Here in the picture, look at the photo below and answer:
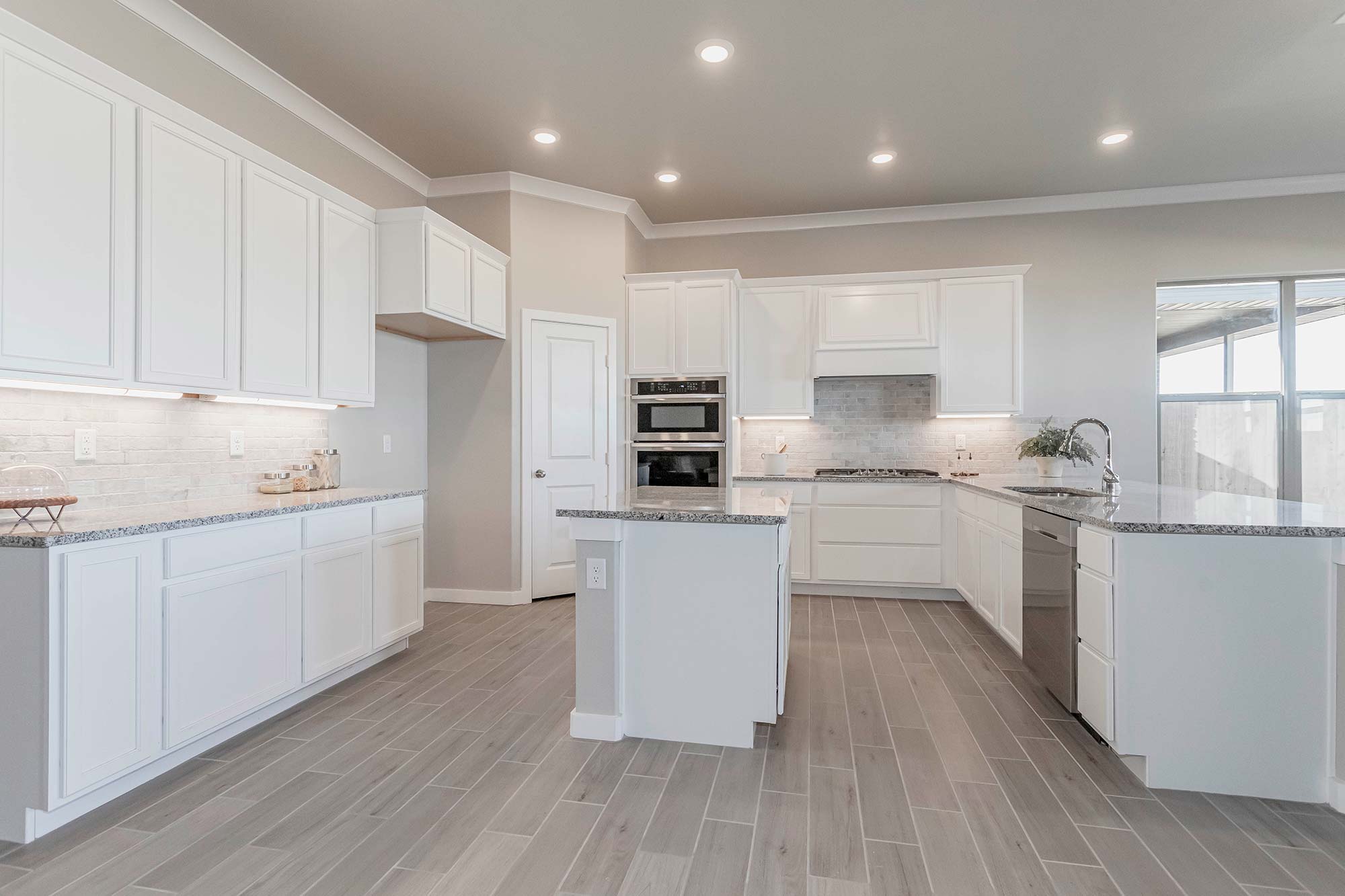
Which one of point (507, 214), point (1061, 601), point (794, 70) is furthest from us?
point (507, 214)

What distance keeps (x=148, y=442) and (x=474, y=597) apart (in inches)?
91.2

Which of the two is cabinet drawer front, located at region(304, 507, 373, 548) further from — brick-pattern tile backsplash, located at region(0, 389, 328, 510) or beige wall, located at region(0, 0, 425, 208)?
beige wall, located at region(0, 0, 425, 208)

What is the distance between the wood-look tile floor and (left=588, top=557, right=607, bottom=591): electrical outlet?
0.59 meters

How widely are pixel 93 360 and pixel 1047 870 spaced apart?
330 cm

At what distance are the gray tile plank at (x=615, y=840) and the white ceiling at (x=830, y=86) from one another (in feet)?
10.1

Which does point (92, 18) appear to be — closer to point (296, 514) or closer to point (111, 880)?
point (296, 514)

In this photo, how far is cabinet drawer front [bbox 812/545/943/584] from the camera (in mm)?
4699

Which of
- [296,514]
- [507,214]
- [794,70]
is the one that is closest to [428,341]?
[507,214]

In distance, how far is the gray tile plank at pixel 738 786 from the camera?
6.66 feet

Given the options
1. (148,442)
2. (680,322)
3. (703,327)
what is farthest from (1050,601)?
(148,442)

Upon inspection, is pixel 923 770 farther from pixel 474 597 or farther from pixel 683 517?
pixel 474 597

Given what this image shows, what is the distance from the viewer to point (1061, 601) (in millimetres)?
2650

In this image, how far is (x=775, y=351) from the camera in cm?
514

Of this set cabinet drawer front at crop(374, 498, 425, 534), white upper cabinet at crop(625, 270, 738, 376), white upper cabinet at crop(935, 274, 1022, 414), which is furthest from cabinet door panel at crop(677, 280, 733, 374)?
cabinet drawer front at crop(374, 498, 425, 534)
